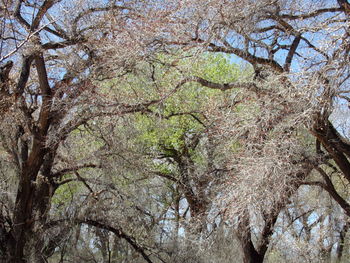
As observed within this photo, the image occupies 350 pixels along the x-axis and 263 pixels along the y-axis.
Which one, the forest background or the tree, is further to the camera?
the tree

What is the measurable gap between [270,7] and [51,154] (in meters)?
6.24

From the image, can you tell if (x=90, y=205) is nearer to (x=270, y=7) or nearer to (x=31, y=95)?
(x=31, y=95)

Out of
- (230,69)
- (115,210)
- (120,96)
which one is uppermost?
(230,69)

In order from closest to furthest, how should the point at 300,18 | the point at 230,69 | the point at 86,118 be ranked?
the point at 300,18 → the point at 86,118 → the point at 230,69

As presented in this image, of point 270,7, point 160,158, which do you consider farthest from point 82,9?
point 160,158

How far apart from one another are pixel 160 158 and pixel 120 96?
5713mm

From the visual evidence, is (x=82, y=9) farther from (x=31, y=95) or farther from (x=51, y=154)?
(x=51, y=154)

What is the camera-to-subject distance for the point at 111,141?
1119 cm

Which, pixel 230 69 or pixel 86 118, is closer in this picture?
pixel 86 118

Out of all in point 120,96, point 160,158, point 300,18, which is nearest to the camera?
point 300,18

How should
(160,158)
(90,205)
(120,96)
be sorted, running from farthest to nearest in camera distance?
1. (160,158)
2. (90,205)
3. (120,96)

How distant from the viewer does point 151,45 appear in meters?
9.35

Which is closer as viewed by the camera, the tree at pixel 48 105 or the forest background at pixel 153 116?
the forest background at pixel 153 116

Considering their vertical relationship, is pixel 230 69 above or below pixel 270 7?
above
